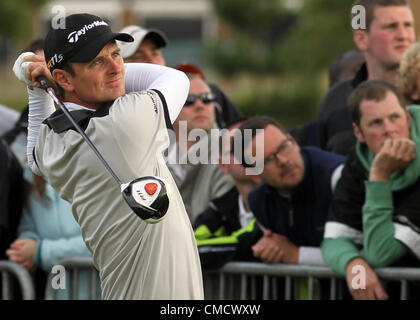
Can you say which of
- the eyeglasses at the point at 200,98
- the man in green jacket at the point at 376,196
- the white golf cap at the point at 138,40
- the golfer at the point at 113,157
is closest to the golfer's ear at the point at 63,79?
the golfer at the point at 113,157

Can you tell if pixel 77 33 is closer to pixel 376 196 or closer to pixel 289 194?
pixel 376 196

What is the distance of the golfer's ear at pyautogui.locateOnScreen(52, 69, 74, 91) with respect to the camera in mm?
3815

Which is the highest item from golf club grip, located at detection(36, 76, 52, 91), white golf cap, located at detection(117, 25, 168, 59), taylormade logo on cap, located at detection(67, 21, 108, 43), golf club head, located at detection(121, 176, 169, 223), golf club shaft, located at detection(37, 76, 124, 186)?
white golf cap, located at detection(117, 25, 168, 59)

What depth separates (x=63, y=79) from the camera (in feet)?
12.6

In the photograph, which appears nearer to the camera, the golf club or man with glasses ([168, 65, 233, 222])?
the golf club

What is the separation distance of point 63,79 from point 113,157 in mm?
443

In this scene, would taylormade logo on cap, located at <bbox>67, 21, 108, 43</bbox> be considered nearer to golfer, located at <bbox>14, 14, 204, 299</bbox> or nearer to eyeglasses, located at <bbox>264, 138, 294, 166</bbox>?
golfer, located at <bbox>14, 14, 204, 299</bbox>

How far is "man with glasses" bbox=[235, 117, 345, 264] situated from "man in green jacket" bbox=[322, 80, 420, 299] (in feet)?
0.83

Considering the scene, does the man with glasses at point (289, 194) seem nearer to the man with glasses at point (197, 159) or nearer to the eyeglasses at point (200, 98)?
the man with glasses at point (197, 159)

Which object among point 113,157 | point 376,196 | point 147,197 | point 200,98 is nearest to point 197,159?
point 200,98

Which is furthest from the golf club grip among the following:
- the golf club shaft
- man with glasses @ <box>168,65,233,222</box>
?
man with glasses @ <box>168,65,233,222</box>

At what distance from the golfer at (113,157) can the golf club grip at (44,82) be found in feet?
0.13

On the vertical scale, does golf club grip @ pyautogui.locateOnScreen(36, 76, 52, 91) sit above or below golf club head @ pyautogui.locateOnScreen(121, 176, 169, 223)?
above
